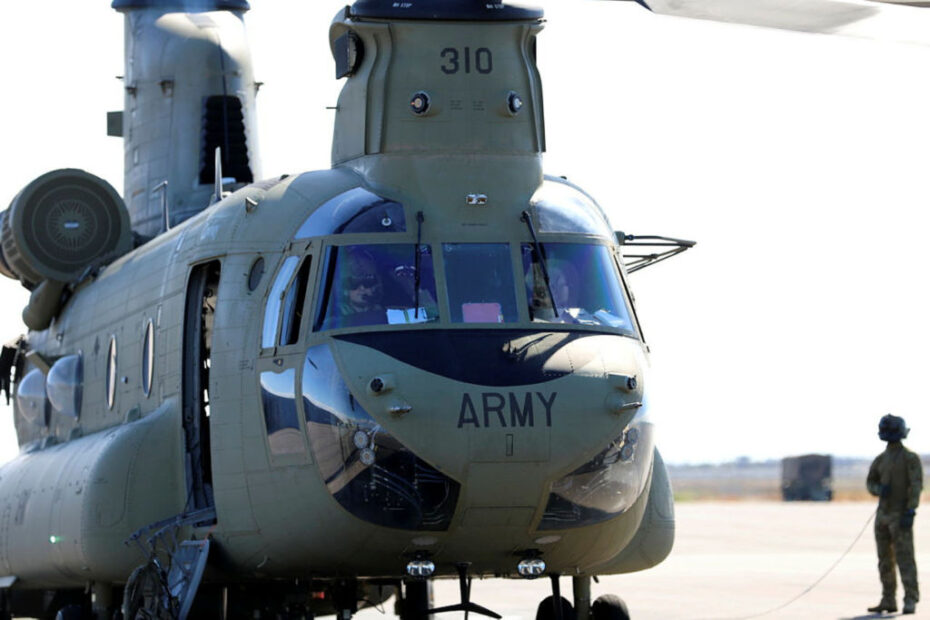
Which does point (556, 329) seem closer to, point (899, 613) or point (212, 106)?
point (899, 613)

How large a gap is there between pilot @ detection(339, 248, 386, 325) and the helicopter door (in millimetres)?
1583

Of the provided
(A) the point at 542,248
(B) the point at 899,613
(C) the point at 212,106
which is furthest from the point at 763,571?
(A) the point at 542,248

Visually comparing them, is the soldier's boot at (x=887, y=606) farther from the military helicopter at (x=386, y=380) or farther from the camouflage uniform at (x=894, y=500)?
the military helicopter at (x=386, y=380)

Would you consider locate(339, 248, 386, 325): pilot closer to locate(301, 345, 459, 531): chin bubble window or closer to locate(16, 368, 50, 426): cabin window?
locate(301, 345, 459, 531): chin bubble window

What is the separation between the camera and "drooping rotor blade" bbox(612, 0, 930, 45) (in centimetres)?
964

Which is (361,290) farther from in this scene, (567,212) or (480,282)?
(567,212)

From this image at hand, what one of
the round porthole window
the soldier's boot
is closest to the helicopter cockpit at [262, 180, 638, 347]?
the round porthole window

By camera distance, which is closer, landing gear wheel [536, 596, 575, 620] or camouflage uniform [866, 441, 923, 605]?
landing gear wheel [536, 596, 575, 620]

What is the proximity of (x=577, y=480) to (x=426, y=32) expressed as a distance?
12.4ft

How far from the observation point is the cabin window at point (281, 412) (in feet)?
39.3

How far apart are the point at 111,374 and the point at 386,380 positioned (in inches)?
190

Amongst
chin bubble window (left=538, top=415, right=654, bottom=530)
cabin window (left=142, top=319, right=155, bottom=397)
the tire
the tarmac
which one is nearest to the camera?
chin bubble window (left=538, top=415, right=654, bottom=530)

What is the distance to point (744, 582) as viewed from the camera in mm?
22469

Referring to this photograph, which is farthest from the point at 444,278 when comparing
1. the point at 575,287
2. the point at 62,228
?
the point at 62,228
